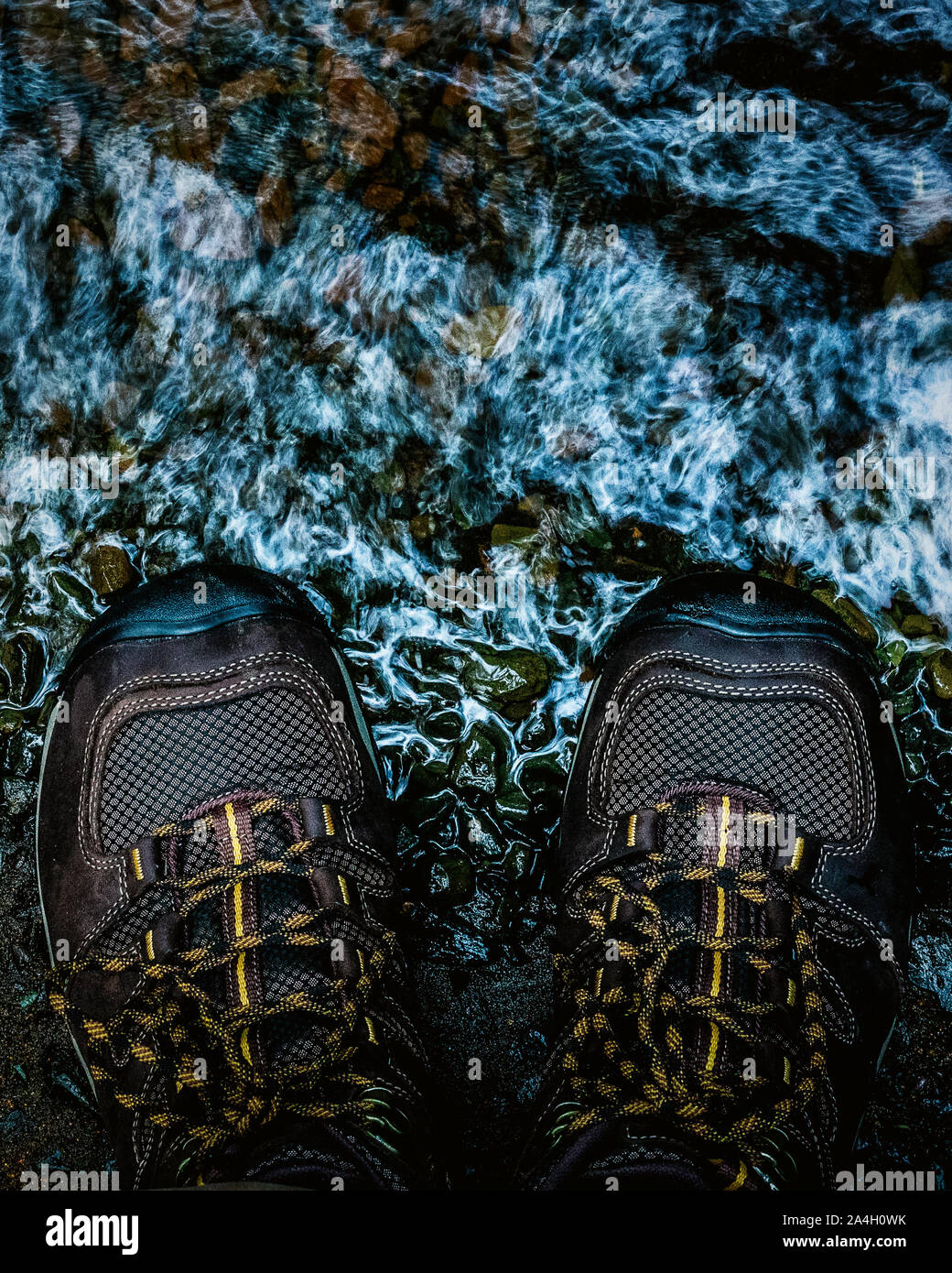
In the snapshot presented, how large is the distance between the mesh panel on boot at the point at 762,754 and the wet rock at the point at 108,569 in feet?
5.21

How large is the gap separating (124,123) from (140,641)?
1576 millimetres

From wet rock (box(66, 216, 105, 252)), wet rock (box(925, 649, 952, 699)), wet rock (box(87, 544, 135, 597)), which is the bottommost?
wet rock (box(925, 649, 952, 699))

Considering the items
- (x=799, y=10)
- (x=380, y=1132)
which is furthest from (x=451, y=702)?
(x=799, y=10)

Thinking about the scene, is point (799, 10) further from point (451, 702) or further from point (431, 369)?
point (451, 702)

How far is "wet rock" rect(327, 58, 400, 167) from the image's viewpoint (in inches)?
101

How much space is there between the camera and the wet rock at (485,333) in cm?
262

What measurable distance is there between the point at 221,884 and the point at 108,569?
102 cm

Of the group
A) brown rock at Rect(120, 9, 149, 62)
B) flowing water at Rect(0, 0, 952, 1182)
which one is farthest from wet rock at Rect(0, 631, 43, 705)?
brown rock at Rect(120, 9, 149, 62)

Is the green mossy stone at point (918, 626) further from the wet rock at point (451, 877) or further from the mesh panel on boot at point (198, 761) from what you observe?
the mesh panel on boot at point (198, 761)

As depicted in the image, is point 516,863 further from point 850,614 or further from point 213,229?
point 213,229

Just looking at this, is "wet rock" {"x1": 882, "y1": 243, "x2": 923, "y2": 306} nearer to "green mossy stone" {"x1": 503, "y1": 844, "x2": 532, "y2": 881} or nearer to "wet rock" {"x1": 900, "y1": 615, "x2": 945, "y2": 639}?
"wet rock" {"x1": 900, "y1": 615, "x2": 945, "y2": 639}

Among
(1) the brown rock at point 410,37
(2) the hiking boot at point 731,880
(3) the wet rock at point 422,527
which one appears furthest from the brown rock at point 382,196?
(2) the hiking boot at point 731,880

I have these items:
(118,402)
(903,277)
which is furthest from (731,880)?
(118,402)

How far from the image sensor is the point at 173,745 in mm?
2359
